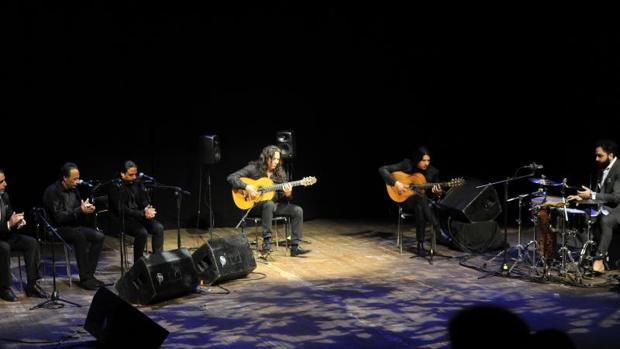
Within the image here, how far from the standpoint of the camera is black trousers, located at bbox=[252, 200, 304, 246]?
9523 millimetres

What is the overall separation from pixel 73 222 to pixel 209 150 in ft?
7.58

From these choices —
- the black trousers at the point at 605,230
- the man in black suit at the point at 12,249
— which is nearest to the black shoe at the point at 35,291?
the man in black suit at the point at 12,249

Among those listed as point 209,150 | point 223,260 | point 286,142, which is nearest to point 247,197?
point 209,150

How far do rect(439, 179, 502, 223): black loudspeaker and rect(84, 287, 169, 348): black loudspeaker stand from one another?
14.6 ft

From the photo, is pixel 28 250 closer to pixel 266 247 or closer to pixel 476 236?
pixel 266 247

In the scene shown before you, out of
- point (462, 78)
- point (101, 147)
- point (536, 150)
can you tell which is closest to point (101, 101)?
point (101, 147)

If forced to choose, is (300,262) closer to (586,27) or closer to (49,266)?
(49,266)

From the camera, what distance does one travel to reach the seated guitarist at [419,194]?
9.50 meters

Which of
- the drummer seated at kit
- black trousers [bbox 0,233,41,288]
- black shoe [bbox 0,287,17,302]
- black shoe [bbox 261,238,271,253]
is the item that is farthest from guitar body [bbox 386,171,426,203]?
black shoe [bbox 0,287,17,302]

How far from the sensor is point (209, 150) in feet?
32.6

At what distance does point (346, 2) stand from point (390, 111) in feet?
5.64

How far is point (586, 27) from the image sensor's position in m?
11.1

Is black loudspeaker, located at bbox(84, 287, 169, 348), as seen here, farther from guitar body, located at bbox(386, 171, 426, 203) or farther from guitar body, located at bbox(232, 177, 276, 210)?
guitar body, located at bbox(386, 171, 426, 203)

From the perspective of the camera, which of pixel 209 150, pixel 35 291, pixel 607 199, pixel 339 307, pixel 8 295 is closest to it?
pixel 339 307
